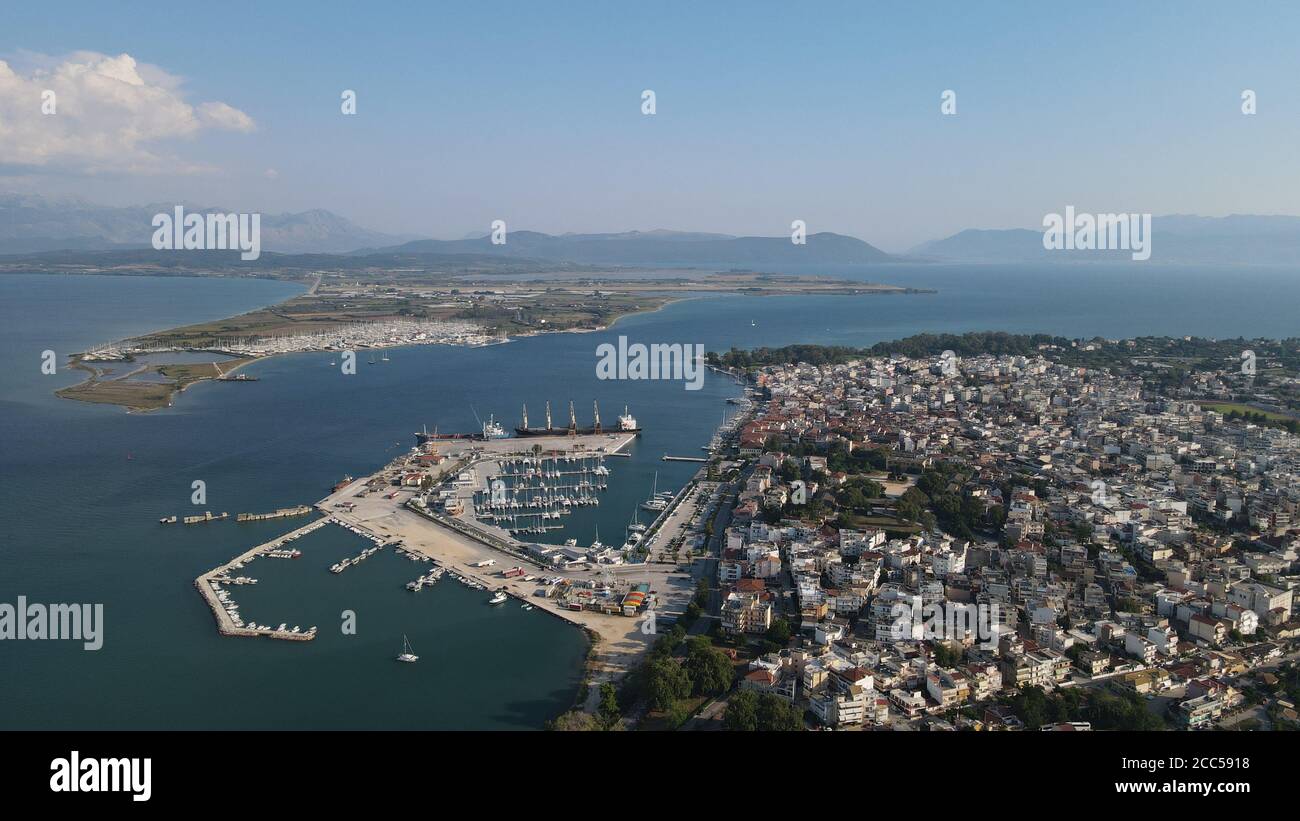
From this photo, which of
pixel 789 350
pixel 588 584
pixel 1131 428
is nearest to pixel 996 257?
pixel 789 350

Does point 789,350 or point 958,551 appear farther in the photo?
point 789,350

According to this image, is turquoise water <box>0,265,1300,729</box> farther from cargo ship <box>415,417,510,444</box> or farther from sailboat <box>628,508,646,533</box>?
cargo ship <box>415,417,510,444</box>

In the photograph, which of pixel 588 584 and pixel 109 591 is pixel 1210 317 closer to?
pixel 588 584

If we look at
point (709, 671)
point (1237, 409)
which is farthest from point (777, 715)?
point (1237, 409)

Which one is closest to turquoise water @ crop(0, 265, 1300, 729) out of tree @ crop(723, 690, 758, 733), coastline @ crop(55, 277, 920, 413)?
coastline @ crop(55, 277, 920, 413)

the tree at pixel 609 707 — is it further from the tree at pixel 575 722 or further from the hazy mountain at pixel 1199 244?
the hazy mountain at pixel 1199 244

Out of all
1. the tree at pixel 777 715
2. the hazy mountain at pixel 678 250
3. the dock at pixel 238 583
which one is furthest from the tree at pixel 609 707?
the hazy mountain at pixel 678 250
